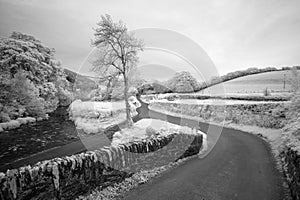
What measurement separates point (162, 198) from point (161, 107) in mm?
23498

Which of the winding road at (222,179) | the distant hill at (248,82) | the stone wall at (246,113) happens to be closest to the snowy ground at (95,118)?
the stone wall at (246,113)

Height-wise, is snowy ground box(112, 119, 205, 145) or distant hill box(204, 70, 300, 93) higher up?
distant hill box(204, 70, 300, 93)

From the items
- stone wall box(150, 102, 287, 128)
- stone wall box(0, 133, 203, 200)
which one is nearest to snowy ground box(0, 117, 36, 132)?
stone wall box(0, 133, 203, 200)

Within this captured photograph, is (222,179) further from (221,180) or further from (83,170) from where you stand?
(83,170)

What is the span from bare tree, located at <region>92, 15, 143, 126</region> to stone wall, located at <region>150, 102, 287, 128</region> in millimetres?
10315

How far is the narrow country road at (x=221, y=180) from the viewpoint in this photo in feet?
14.5

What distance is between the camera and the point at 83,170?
13.8ft

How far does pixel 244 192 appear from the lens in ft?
14.8

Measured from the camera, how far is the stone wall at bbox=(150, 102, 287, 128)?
39.4 ft

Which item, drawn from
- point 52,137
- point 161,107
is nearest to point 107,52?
point 52,137

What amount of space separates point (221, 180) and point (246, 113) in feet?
39.2

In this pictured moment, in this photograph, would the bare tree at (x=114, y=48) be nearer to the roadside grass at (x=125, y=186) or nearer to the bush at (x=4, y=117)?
the roadside grass at (x=125, y=186)

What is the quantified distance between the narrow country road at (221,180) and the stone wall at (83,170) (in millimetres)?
801

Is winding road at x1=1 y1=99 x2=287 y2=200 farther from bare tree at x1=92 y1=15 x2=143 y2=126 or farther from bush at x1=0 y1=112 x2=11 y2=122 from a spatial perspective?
bush at x1=0 y1=112 x2=11 y2=122
